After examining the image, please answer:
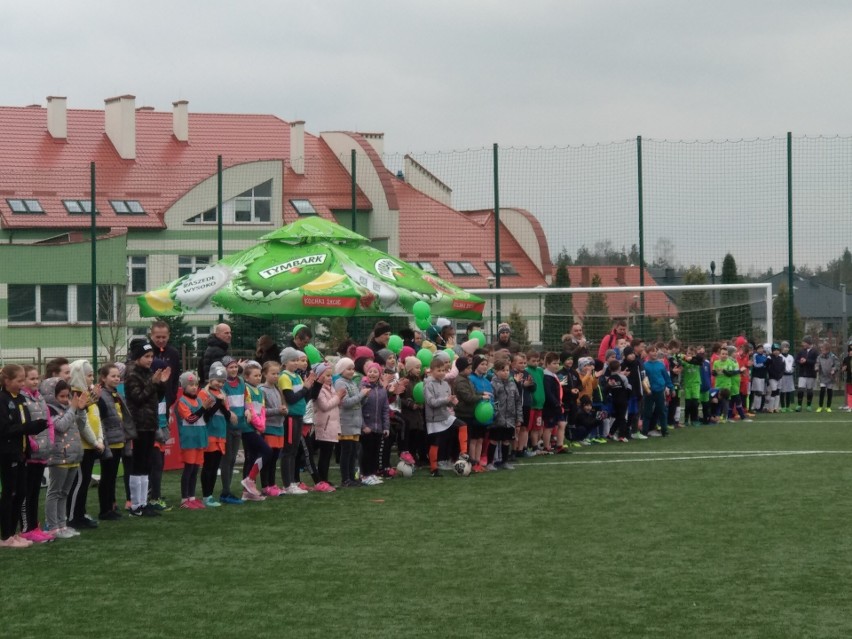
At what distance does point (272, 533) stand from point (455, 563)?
2036 mm

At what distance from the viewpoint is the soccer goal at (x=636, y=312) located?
2491 centimetres

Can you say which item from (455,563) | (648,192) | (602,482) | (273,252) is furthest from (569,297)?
(455,563)

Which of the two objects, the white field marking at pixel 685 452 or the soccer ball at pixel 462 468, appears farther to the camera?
the white field marking at pixel 685 452

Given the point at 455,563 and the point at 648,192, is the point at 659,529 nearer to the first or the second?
the point at 455,563

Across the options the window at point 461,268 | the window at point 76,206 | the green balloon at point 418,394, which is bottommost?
the green balloon at point 418,394

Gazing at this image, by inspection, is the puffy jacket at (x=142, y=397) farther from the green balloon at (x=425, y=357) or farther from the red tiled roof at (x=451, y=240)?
the red tiled roof at (x=451, y=240)

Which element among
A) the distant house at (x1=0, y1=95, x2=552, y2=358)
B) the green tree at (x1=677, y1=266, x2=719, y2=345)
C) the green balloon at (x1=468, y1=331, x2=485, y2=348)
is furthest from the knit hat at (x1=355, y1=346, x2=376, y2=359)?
the green tree at (x1=677, y1=266, x2=719, y2=345)

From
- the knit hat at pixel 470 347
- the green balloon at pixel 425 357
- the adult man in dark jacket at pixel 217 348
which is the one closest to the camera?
the adult man in dark jacket at pixel 217 348

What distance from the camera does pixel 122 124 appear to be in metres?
44.3

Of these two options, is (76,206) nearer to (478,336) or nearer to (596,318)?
(596,318)

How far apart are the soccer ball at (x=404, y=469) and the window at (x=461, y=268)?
1126 centimetres

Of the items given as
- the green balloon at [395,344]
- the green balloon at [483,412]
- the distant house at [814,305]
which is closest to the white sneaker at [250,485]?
the green balloon at [483,412]

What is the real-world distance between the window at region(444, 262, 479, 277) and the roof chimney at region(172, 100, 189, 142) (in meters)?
22.7

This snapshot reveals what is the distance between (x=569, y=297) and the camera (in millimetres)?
25188
